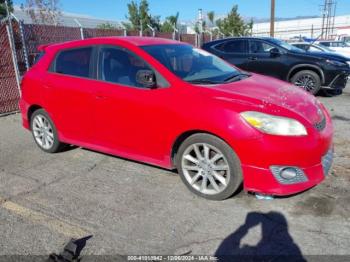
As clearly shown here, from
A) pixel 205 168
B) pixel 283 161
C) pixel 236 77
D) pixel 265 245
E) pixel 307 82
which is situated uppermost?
pixel 236 77

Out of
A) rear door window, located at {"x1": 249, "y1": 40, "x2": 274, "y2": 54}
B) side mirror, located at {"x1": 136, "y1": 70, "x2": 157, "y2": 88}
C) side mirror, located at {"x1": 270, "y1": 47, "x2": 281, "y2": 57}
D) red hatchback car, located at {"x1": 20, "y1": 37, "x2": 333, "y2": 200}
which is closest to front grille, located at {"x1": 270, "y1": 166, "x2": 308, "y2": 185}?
red hatchback car, located at {"x1": 20, "y1": 37, "x2": 333, "y2": 200}

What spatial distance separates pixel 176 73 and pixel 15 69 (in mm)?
6068

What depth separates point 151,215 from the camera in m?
3.49

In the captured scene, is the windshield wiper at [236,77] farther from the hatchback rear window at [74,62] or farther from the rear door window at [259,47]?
the rear door window at [259,47]

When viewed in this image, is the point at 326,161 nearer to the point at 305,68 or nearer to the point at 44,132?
the point at 44,132

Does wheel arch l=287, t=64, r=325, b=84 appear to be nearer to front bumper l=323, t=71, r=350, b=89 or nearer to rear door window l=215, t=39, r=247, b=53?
front bumper l=323, t=71, r=350, b=89

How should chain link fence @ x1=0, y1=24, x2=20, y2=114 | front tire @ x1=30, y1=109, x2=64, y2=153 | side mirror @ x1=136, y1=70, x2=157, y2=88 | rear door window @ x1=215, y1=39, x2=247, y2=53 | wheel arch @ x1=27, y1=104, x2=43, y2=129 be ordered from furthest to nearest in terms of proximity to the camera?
rear door window @ x1=215, y1=39, x2=247, y2=53, chain link fence @ x1=0, y1=24, x2=20, y2=114, wheel arch @ x1=27, y1=104, x2=43, y2=129, front tire @ x1=30, y1=109, x2=64, y2=153, side mirror @ x1=136, y1=70, x2=157, y2=88

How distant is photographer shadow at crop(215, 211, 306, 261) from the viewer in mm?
2816

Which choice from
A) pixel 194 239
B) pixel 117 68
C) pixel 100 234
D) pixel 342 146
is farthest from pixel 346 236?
pixel 117 68

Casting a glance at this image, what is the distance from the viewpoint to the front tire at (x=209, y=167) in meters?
3.51

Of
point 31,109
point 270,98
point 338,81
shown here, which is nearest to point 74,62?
point 31,109

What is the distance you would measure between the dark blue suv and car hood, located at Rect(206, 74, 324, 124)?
17.8ft

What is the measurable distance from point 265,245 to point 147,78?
82.5 inches

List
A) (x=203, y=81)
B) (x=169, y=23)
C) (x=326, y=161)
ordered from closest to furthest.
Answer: (x=326, y=161)
(x=203, y=81)
(x=169, y=23)
